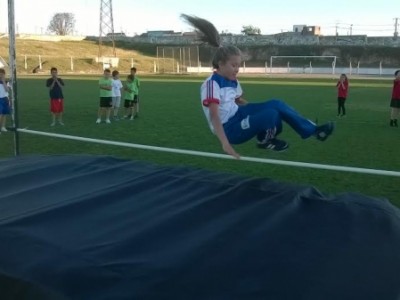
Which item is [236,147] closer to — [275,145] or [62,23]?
[275,145]

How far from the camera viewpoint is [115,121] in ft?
45.2

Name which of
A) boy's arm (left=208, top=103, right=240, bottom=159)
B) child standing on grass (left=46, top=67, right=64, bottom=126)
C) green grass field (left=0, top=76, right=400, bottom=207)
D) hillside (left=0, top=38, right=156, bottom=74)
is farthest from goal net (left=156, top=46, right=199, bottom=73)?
boy's arm (left=208, top=103, right=240, bottom=159)

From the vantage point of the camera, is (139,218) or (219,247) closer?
(219,247)

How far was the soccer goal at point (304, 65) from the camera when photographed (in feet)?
156

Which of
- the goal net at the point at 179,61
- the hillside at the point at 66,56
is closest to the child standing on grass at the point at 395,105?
the goal net at the point at 179,61

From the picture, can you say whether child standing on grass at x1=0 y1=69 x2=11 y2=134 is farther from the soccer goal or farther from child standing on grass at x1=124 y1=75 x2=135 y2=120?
the soccer goal

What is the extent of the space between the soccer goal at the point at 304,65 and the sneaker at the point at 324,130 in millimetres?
41966

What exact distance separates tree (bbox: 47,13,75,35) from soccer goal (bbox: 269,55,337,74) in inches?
2020

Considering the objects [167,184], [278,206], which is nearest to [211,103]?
[167,184]

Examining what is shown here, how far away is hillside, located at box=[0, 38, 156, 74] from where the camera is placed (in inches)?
1785

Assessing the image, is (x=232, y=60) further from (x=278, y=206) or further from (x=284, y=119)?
(x=278, y=206)

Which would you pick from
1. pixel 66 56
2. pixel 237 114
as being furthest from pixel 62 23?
pixel 237 114

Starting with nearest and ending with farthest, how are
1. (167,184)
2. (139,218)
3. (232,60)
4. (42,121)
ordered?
(139,218), (167,184), (232,60), (42,121)

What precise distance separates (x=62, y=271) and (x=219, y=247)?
765mm
